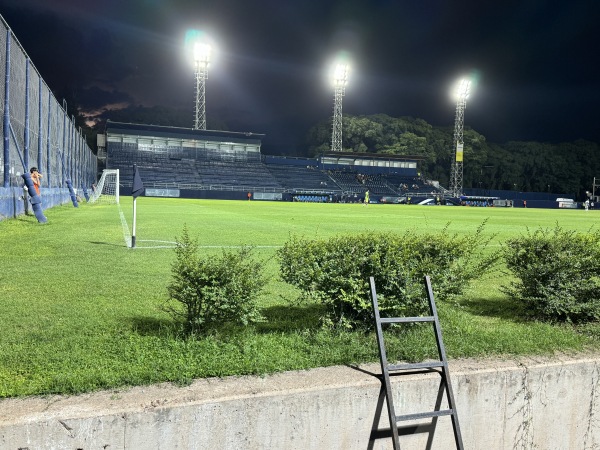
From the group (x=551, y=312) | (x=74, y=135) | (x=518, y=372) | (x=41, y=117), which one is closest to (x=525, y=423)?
(x=518, y=372)

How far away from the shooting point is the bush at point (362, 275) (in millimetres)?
4574

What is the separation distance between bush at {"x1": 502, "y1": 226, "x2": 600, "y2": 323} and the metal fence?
15147 mm

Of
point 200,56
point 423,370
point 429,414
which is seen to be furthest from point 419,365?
point 200,56

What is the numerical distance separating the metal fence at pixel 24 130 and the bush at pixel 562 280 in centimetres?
1515

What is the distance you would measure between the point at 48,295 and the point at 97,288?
2.21ft

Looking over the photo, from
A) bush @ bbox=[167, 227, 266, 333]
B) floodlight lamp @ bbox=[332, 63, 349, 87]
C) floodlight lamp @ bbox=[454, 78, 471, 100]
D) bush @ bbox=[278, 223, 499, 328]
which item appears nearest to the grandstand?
floodlight lamp @ bbox=[332, 63, 349, 87]

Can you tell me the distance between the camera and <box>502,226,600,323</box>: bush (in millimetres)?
5578

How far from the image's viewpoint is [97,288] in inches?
265

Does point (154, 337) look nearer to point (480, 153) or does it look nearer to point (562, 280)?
point (562, 280)

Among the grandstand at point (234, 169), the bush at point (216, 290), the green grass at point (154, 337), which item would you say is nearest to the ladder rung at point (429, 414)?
the green grass at point (154, 337)

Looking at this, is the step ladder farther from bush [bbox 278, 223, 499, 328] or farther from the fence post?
the fence post

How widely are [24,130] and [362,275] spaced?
20.0 m

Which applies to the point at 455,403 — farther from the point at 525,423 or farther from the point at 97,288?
the point at 97,288

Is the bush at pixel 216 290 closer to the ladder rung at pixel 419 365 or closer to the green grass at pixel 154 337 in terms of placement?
A: the green grass at pixel 154 337
